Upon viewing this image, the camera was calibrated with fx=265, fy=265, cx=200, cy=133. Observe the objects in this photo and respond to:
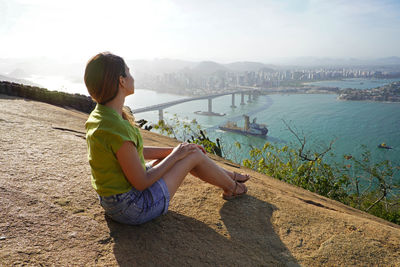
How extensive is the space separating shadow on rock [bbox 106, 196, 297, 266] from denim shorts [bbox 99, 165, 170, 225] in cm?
7

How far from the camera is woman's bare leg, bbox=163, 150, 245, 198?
1.43 metres

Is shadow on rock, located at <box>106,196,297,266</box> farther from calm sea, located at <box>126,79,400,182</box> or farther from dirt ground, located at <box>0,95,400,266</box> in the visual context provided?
calm sea, located at <box>126,79,400,182</box>

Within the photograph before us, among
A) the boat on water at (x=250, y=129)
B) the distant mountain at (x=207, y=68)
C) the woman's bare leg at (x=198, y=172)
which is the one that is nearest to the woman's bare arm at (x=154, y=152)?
the woman's bare leg at (x=198, y=172)

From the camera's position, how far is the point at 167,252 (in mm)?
1247

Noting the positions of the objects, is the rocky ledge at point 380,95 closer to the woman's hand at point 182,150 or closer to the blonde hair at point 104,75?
the woman's hand at point 182,150

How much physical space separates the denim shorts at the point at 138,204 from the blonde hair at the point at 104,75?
466 millimetres

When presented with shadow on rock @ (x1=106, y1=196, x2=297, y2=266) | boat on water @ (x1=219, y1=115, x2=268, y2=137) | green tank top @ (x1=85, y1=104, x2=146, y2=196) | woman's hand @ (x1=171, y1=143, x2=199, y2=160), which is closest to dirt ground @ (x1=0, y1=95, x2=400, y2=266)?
shadow on rock @ (x1=106, y1=196, x2=297, y2=266)

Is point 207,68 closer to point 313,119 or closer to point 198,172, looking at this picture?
point 313,119

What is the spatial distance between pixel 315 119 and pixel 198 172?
20252mm

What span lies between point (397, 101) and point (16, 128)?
27.7 meters

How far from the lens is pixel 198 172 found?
164 cm

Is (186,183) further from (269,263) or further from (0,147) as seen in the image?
(0,147)

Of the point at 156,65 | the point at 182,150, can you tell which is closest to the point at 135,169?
the point at 182,150

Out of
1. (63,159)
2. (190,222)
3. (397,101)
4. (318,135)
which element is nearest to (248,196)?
(190,222)
